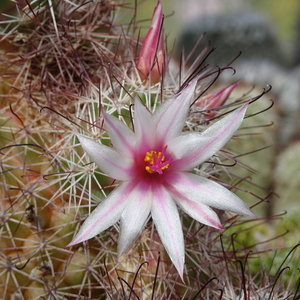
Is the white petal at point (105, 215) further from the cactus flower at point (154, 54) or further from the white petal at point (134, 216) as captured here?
the cactus flower at point (154, 54)

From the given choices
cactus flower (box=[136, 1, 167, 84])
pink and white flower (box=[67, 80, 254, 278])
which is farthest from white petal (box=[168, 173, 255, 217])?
cactus flower (box=[136, 1, 167, 84])

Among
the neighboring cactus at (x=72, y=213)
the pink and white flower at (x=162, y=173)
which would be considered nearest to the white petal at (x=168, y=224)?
the pink and white flower at (x=162, y=173)

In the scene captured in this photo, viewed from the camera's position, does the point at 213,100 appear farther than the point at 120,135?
Yes

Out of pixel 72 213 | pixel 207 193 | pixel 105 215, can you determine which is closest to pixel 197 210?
pixel 207 193

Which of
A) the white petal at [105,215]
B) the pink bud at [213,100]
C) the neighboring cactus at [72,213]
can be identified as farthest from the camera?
the pink bud at [213,100]

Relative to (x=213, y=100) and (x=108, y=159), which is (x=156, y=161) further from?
(x=213, y=100)

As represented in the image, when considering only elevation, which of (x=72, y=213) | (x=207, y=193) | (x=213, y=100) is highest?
(x=213, y=100)
